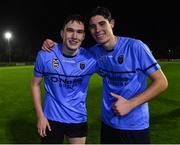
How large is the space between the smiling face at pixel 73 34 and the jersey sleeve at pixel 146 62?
797 mm

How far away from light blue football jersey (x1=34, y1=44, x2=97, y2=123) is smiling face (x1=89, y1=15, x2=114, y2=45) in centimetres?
55

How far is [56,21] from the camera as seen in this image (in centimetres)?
9088

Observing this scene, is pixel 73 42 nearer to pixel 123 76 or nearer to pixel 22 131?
pixel 123 76

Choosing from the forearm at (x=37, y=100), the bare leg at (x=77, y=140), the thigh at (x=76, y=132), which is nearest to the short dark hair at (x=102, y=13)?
the forearm at (x=37, y=100)

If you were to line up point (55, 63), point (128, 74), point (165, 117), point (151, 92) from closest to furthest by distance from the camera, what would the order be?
point (151, 92), point (128, 74), point (55, 63), point (165, 117)

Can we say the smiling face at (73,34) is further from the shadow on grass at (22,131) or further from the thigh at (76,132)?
the shadow on grass at (22,131)

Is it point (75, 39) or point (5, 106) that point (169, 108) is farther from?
point (75, 39)

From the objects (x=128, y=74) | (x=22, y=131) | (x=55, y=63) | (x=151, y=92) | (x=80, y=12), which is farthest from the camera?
(x=80, y=12)

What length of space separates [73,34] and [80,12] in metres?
83.9

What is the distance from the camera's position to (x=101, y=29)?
13.9ft

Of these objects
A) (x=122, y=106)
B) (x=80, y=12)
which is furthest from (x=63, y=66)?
(x=80, y=12)

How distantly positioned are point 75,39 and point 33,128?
5563 millimetres

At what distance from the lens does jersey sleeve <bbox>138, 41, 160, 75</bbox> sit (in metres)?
4.03

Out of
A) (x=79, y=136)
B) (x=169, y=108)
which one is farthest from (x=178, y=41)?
(x=79, y=136)
